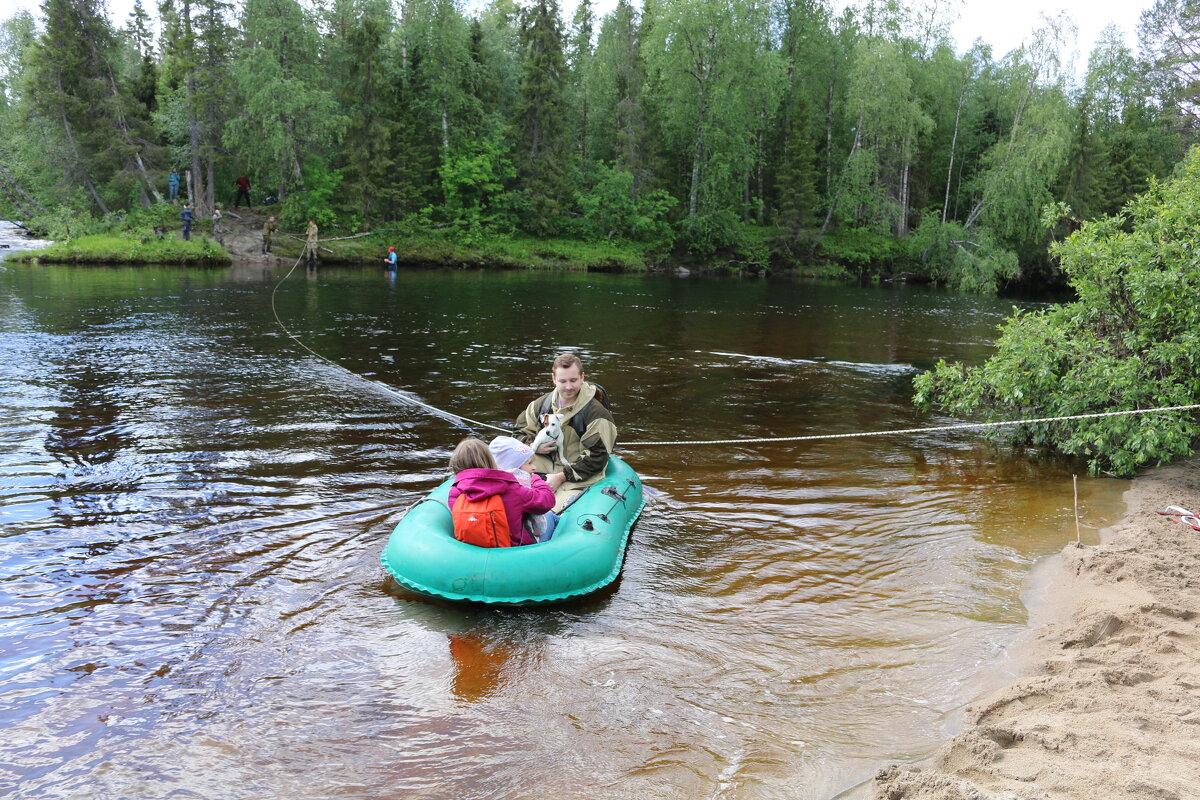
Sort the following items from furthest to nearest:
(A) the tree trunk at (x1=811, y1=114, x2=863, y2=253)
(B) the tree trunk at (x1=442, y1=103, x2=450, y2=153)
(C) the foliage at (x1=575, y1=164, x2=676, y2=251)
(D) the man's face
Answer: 1. (C) the foliage at (x1=575, y1=164, x2=676, y2=251)
2. (A) the tree trunk at (x1=811, y1=114, x2=863, y2=253)
3. (B) the tree trunk at (x1=442, y1=103, x2=450, y2=153)
4. (D) the man's face

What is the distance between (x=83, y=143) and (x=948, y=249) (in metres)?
39.7

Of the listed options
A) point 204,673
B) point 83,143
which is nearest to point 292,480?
point 204,673

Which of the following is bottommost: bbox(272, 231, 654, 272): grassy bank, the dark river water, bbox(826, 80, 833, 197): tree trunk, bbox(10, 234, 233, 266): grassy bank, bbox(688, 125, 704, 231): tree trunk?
the dark river water

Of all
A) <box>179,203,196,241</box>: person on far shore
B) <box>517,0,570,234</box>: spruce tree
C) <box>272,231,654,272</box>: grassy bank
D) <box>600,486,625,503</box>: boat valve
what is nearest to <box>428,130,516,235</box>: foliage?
<box>272,231,654,272</box>: grassy bank

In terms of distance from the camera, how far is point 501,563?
5164mm

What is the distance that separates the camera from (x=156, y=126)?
3588 cm

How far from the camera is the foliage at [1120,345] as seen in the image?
25.4 feet

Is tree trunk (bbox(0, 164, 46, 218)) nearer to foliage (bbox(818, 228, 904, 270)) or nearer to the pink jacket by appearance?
foliage (bbox(818, 228, 904, 270))

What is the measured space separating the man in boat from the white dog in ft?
0.06

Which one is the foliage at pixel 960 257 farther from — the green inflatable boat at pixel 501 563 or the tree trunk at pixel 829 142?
the green inflatable boat at pixel 501 563

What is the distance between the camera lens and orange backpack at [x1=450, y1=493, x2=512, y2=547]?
5.33 m

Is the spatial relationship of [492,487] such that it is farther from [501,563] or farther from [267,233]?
[267,233]

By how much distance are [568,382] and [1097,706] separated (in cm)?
418

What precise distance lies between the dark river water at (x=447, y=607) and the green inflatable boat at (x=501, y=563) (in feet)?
0.61
